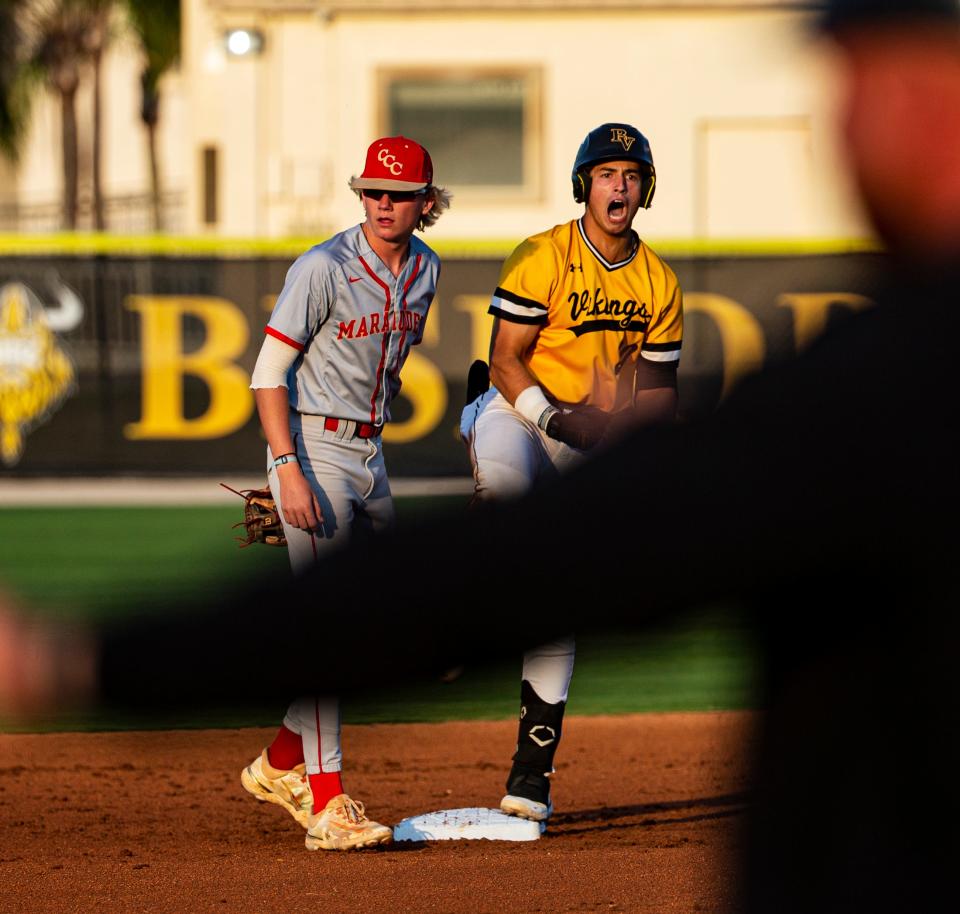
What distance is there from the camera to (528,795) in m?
5.58

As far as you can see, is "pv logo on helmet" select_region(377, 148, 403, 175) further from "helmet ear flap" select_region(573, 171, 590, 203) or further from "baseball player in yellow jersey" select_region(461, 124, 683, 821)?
"helmet ear flap" select_region(573, 171, 590, 203)

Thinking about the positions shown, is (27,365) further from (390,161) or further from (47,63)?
(47,63)

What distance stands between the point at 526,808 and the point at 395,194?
200 cm

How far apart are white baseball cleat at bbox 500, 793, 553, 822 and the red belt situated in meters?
1.26

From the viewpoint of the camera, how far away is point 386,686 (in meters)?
1.53

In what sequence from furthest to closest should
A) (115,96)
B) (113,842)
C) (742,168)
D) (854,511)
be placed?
1. (115,96)
2. (742,168)
3. (113,842)
4. (854,511)

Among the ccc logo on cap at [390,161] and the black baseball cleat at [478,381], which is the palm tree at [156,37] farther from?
the ccc logo on cap at [390,161]

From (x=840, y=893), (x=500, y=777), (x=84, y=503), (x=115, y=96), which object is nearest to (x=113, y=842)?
(x=500, y=777)

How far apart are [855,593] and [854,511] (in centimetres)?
12

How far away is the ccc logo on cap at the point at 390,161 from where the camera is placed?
536 cm

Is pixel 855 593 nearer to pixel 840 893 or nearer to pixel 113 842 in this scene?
pixel 840 893

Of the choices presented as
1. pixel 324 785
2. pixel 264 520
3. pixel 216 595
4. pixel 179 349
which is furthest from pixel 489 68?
pixel 216 595

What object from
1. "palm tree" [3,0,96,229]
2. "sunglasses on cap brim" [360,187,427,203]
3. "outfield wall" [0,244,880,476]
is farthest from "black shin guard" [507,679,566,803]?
"palm tree" [3,0,96,229]

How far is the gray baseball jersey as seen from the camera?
5.33 metres
